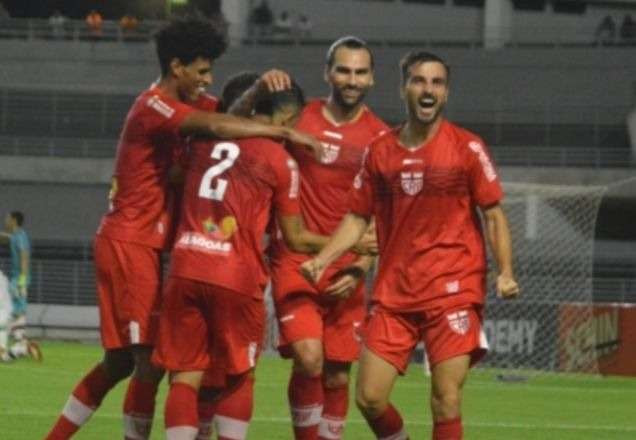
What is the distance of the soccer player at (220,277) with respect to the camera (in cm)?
838

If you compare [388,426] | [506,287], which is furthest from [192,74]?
[388,426]

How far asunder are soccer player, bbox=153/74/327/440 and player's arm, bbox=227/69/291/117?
33 centimetres

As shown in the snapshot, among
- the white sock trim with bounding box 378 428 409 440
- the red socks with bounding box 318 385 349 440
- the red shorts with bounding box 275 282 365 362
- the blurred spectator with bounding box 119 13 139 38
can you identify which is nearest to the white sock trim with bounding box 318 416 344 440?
the red socks with bounding box 318 385 349 440

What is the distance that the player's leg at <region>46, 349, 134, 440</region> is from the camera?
30.5 ft

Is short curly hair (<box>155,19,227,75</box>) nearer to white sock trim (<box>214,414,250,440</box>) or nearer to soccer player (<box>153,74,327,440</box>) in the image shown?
soccer player (<box>153,74,327,440</box>)

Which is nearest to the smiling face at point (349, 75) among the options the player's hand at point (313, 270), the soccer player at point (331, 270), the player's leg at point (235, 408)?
the soccer player at point (331, 270)

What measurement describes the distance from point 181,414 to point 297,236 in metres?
1.04

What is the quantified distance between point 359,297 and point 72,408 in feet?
5.55

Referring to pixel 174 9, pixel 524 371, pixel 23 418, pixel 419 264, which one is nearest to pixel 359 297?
pixel 419 264

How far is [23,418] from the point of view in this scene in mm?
13383

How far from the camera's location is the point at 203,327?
848 cm

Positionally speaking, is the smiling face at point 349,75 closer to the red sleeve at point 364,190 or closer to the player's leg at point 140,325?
the red sleeve at point 364,190

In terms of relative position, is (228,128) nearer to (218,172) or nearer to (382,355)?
(218,172)

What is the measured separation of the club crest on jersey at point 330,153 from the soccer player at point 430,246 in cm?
89
